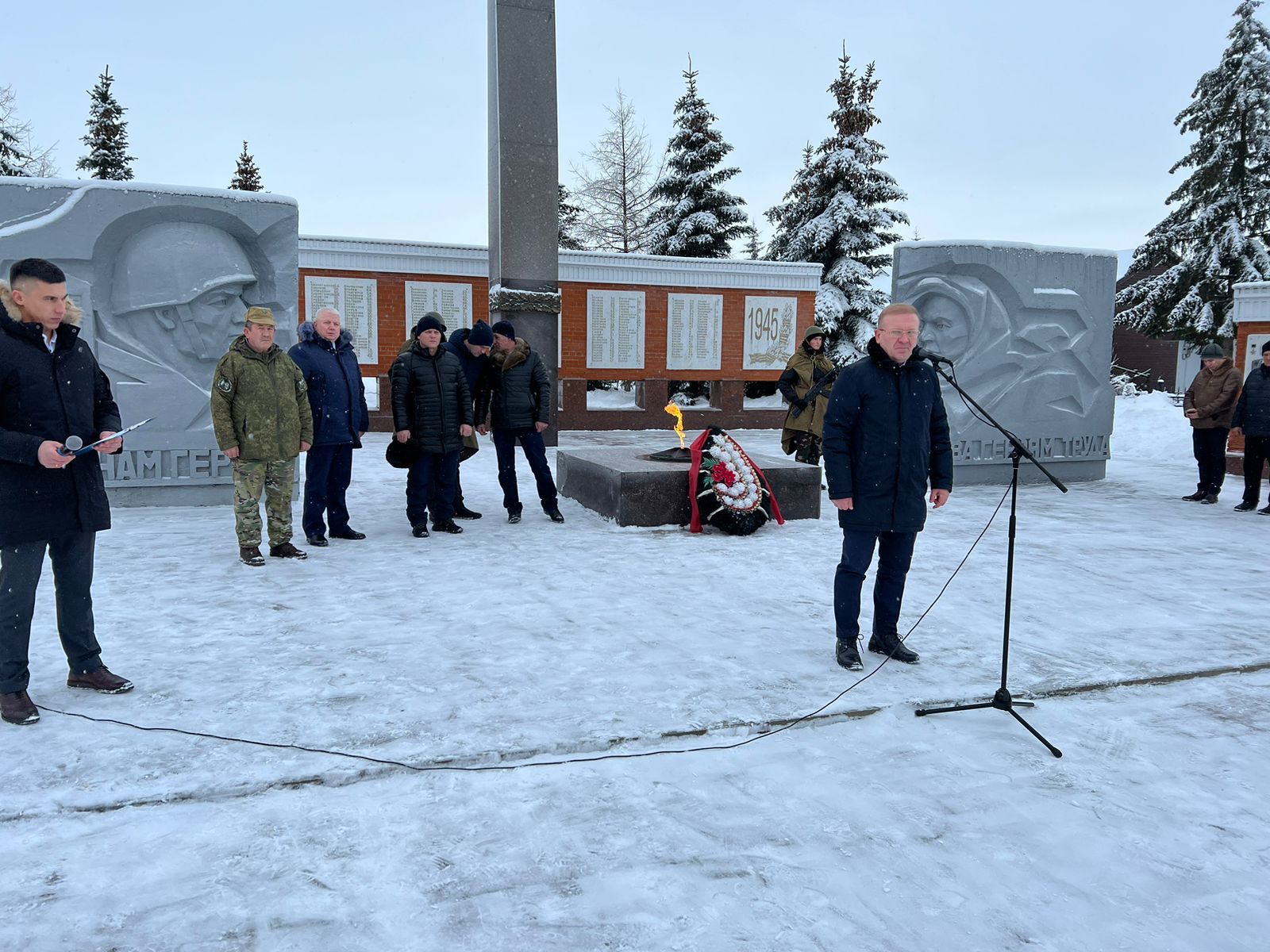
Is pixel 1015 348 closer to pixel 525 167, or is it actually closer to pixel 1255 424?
pixel 1255 424

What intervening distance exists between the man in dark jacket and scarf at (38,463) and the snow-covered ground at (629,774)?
45cm

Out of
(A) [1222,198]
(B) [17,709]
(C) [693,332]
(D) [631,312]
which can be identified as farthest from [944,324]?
(A) [1222,198]

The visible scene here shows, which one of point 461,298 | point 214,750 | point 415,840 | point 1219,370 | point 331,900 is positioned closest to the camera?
point 331,900

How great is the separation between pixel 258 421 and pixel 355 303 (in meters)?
10.8

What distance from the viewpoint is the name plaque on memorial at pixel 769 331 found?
61.0 feet

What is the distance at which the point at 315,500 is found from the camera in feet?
23.1

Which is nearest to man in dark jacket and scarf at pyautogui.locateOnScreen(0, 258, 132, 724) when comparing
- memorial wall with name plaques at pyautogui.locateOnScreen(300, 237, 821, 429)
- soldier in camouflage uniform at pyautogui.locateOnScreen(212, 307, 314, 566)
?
soldier in camouflage uniform at pyautogui.locateOnScreen(212, 307, 314, 566)

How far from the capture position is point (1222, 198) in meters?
24.7

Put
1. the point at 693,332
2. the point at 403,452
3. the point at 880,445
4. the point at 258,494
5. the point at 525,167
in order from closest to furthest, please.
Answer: the point at 880,445 < the point at 258,494 < the point at 403,452 < the point at 525,167 < the point at 693,332

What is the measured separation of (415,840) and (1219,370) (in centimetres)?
1064

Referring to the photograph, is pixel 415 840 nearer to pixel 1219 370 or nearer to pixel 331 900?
pixel 331 900

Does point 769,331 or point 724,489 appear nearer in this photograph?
point 724,489

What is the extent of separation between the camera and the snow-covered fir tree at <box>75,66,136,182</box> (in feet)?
95.5

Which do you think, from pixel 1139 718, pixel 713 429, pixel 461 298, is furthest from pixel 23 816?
pixel 461 298
